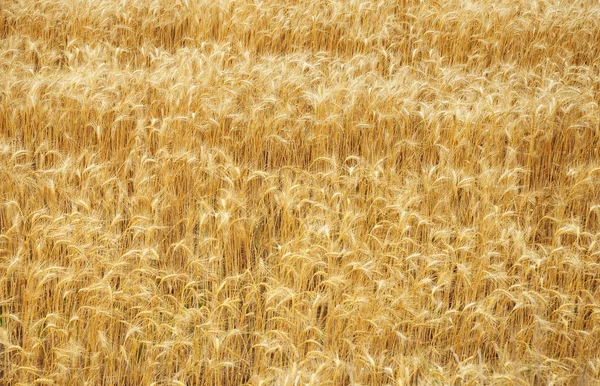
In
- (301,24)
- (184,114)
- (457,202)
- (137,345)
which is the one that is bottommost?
(137,345)

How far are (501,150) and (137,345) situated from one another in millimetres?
2470

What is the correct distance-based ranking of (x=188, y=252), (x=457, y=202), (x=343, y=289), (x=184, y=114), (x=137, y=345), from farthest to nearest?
(x=184, y=114), (x=457, y=202), (x=188, y=252), (x=343, y=289), (x=137, y=345)

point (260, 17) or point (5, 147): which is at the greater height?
point (260, 17)

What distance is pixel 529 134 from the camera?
12.5 feet

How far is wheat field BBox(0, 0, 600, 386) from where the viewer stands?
92.5 inches

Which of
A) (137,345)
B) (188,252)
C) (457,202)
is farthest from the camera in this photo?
(457,202)

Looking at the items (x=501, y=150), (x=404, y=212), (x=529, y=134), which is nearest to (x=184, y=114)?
(x=404, y=212)

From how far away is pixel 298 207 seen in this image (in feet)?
9.64

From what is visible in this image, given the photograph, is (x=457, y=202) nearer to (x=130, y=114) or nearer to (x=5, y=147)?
(x=130, y=114)

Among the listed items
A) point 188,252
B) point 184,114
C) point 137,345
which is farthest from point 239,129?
point 137,345

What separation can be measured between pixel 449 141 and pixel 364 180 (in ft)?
2.31

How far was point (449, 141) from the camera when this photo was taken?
11.9 feet

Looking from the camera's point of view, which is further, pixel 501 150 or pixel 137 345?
pixel 501 150

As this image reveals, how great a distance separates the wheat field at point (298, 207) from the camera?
2.35 metres
